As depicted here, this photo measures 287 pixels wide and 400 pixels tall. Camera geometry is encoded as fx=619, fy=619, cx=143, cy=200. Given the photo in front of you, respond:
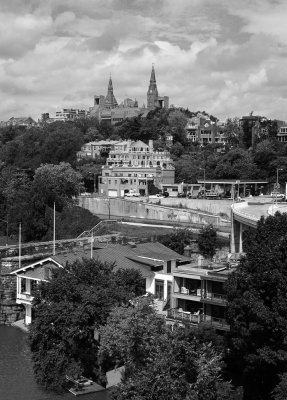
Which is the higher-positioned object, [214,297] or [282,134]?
[282,134]

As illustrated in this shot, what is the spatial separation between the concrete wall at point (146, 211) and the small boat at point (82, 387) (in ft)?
123

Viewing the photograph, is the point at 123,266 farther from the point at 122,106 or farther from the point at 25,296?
the point at 122,106

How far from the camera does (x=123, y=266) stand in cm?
3612

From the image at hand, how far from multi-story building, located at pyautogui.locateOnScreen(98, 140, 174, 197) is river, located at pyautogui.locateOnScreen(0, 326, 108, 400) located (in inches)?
2064

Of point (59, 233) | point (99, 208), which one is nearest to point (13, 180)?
point (99, 208)

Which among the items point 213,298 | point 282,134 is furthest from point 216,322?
point 282,134

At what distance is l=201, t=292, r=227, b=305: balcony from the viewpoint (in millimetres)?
27897

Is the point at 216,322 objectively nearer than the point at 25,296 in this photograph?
Yes

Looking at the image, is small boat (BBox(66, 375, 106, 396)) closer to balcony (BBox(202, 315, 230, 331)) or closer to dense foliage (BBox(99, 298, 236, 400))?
dense foliage (BBox(99, 298, 236, 400))

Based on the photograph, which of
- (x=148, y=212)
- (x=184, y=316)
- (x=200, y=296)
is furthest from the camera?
(x=148, y=212)

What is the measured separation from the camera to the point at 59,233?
2489 inches

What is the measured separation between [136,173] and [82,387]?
62.7 meters

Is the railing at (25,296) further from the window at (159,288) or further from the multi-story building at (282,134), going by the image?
the multi-story building at (282,134)

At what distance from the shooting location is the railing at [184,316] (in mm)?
28859
